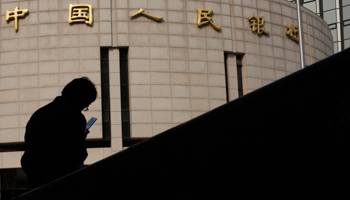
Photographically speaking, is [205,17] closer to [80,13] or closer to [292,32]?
[292,32]

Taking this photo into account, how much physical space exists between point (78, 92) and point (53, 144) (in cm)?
42

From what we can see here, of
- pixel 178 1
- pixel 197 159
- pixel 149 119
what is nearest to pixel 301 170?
pixel 197 159

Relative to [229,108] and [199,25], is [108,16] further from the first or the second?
[229,108]

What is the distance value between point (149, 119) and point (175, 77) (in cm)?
228

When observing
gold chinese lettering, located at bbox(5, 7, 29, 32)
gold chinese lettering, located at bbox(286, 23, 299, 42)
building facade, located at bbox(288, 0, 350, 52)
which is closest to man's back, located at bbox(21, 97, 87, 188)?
gold chinese lettering, located at bbox(5, 7, 29, 32)

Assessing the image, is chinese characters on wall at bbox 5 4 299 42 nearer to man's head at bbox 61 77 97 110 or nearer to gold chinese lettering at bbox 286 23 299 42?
gold chinese lettering at bbox 286 23 299 42

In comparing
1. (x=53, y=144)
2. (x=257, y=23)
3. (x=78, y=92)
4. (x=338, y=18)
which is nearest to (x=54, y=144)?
(x=53, y=144)

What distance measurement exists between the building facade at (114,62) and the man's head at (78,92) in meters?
16.5

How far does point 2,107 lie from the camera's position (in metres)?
19.8

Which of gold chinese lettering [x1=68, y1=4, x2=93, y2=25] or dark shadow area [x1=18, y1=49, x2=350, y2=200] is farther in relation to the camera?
gold chinese lettering [x1=68, y1=4, x2=93, y2=25]

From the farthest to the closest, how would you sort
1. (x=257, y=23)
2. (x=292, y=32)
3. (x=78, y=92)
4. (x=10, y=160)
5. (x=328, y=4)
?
(x=328, y=4) → (x=292, y=32) → (x=257, y=23) → (x=10, y=160) → (x=78, y=92)

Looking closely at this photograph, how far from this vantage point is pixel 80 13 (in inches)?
776

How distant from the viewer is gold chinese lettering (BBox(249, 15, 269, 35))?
21.8 meters

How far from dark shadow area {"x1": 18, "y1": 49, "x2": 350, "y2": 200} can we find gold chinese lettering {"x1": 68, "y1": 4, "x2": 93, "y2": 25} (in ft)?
58.9
